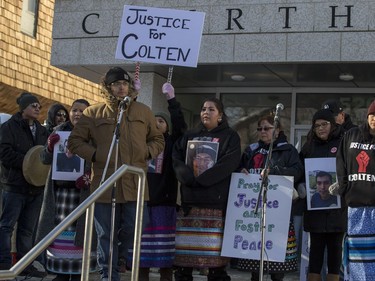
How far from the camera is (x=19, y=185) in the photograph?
26.7 feet

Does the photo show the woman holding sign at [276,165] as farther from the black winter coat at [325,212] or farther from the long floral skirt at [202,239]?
the long floral skirt at [202,239]

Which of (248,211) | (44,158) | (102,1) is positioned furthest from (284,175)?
(102,1)

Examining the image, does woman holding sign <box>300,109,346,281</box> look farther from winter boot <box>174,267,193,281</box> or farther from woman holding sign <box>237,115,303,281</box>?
winter boot <box>174,267,193,281</box>

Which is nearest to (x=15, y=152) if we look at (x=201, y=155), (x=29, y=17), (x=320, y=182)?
(x=201, y=155)

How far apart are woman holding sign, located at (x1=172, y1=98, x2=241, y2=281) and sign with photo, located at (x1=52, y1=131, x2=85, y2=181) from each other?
35.9 inches

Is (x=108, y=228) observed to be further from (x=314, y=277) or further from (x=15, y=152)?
(x=15, y=152)

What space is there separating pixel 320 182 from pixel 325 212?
0.28 meters

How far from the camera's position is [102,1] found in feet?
36.8

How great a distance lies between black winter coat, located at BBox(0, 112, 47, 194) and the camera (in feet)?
26.6

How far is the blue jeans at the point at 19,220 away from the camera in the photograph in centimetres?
805

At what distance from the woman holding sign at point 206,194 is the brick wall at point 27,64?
9.42m

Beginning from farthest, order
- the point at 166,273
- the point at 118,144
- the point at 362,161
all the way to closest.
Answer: the point at 166,273 < the point at 118,144 < the point at 362,161

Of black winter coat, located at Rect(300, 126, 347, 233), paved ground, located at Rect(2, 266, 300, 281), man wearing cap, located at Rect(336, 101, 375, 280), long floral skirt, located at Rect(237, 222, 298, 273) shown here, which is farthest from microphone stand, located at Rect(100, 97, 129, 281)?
paved ground, located at Rect(2, 266, 300, 281)

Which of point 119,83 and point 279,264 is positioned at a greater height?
point 119,83
